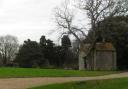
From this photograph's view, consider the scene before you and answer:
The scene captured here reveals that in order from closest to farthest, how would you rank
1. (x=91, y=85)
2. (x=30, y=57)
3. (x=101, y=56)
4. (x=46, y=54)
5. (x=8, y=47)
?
(x=91, y=85)
(x=101, y=56)
(x=30, y=57)
(x=46, y=54)
(x=8, y=47)

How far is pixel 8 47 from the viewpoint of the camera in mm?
126812

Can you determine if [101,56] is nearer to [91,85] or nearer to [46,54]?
[46,54]

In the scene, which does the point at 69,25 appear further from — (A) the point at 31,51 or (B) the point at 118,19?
(A) the point at 31,51

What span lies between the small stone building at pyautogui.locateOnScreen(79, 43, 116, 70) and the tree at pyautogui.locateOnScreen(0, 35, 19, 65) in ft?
163

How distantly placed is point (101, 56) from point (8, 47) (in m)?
60.9

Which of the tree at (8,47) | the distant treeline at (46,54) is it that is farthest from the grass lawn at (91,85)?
the tree at (8,47)

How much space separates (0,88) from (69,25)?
4179 cm

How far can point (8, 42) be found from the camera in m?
130

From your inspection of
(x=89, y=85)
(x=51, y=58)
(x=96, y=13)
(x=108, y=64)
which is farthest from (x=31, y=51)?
(x=89, y=85)

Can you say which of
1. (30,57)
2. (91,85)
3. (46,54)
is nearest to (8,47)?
(46,54)

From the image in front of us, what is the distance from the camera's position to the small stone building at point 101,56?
231 ft

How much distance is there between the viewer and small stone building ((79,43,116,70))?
→ 70438mm

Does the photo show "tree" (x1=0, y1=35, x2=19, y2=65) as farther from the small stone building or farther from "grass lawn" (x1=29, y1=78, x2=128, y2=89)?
"grass lawn" (x1=29, y1=78, x2=128, y2=89)

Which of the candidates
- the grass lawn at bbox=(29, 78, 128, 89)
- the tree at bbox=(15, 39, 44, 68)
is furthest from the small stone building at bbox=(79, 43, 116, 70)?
the grass lawn at bbox=(29, 78, 128, 89)
